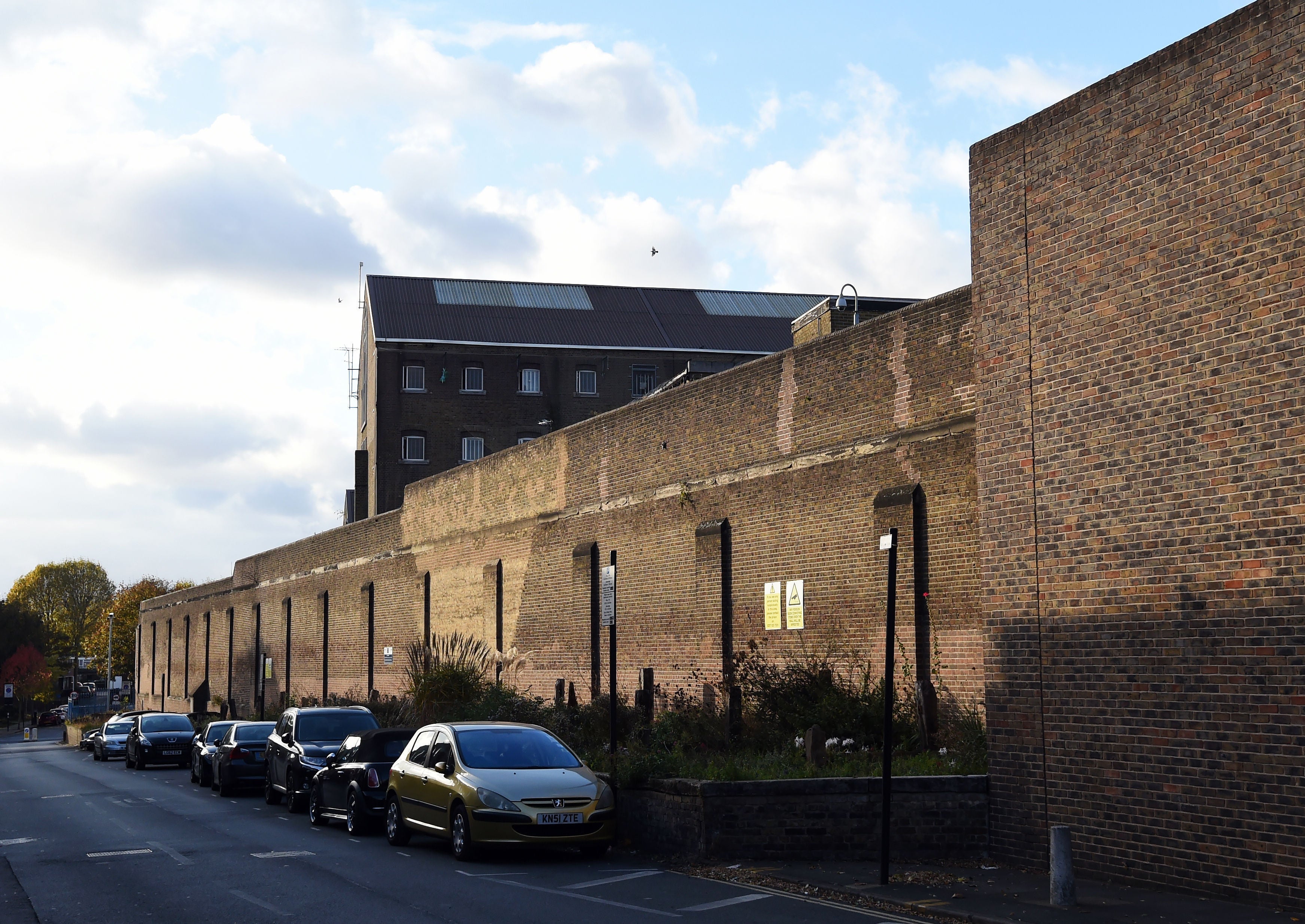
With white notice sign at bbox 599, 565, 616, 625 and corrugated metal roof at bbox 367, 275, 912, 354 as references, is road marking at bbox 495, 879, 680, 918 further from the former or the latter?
corrugated metal roof at bbox 367, 275, 912, 354

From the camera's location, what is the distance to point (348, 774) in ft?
61.7

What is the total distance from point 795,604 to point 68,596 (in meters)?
124

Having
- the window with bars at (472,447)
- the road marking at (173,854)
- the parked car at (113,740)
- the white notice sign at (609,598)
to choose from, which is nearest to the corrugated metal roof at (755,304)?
the window with bars at (472,447)

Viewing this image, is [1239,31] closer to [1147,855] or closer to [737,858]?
[1147,855]

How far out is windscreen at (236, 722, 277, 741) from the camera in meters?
27.9

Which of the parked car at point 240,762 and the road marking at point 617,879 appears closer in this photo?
the road marking at point 617,879

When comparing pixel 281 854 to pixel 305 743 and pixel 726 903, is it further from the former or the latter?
pixel 726 903

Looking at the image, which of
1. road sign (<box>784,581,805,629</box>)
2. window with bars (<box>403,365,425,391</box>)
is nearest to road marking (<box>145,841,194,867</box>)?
road sign (<box>784,581,805,629</box>)

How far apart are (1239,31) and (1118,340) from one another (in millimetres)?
2930

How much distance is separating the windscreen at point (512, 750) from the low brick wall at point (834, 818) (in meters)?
2.03

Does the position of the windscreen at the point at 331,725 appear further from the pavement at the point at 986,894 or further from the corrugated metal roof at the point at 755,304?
the corrugated metal roof at the point at 755,304

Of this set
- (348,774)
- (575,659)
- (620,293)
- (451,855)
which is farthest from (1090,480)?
(620,293)

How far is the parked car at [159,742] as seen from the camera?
3912 centimetres

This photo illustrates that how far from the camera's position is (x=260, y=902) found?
1243 cm
